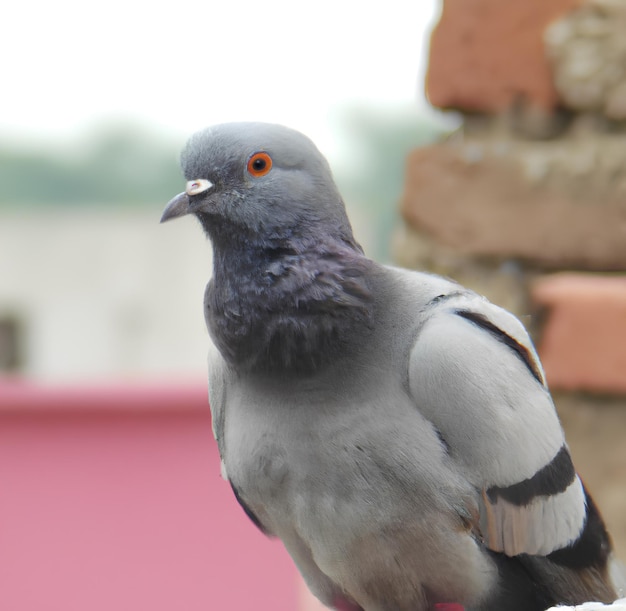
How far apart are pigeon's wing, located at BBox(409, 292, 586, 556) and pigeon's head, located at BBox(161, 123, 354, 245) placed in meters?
0.23

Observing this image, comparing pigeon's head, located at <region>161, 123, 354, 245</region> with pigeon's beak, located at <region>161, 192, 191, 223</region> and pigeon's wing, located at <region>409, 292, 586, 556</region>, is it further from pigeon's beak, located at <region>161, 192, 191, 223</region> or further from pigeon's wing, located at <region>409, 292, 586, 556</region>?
pigeon's wing, located at <region>409, 292, 586, 556</region>

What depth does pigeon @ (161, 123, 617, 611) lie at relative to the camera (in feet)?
4.37

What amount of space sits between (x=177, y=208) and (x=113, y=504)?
222 cm

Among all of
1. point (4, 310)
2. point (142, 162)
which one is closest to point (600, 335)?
point (142, 162)

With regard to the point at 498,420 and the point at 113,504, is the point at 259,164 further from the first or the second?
the point at 113,504

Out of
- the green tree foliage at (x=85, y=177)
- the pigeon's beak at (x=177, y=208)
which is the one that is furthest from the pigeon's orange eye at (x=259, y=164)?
the green tree foliage at (x=85, y=177)

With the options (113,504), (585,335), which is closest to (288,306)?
(585,335)

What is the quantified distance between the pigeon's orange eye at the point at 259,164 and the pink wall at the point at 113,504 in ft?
→ 6.76

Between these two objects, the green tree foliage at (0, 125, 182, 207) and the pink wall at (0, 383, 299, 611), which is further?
the green tree foliage at (0, 125, 182, 207)

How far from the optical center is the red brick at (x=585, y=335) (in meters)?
1.72

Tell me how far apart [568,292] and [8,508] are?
7.78 ft

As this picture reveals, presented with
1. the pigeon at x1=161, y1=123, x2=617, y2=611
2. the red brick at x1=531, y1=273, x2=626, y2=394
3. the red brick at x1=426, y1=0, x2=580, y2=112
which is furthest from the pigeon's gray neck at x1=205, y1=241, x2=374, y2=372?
the red brick at x1=426, y1=0, x2=580, y2=112

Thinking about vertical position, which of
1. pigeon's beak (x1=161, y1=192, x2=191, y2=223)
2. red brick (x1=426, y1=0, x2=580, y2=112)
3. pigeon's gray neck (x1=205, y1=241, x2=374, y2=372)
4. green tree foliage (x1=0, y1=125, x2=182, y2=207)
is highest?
red brick (x1=426, y1=0, x2=580, y2=112)

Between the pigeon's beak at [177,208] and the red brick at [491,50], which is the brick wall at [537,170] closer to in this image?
the red brick at [491,50]
